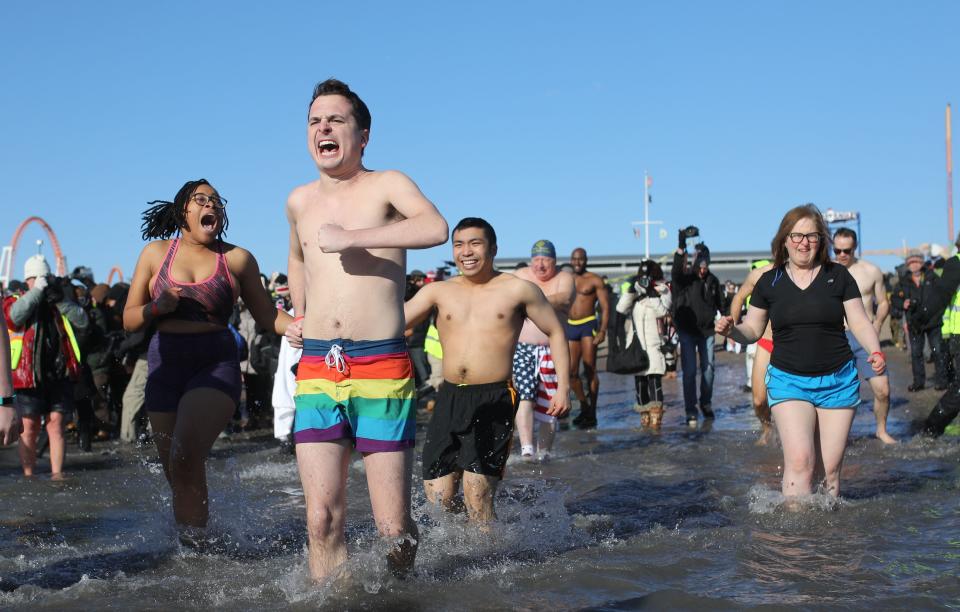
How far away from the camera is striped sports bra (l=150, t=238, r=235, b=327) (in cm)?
571

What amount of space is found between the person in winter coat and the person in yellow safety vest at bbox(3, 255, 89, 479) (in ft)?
21.1

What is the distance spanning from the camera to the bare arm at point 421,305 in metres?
6.57

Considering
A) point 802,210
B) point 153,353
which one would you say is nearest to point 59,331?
point 153,353

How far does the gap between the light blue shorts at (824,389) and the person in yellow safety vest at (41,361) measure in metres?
6.39

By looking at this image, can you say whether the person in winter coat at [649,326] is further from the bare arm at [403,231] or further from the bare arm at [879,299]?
the bare arm at [403,231]

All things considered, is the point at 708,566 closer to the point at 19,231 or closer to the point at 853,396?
the point at 853,396

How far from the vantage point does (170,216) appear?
614 centimetres

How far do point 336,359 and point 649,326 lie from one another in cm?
881

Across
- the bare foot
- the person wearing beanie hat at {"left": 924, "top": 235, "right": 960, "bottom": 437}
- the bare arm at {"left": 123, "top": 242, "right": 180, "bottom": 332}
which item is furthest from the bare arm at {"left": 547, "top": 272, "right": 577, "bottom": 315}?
the bare arm at {"left": 123, "top": 242, "right": 180, "bottom": 332}

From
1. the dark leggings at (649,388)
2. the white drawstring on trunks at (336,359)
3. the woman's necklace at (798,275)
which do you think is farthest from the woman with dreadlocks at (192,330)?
the dark leggings at (649,388)

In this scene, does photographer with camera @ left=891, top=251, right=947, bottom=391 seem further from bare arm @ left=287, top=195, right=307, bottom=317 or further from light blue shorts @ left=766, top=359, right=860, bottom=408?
bare arm @ left=287, top=195, right=307, bottom=317

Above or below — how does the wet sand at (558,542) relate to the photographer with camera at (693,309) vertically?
below

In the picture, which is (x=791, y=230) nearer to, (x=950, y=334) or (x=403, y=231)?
(x=403, y=231)

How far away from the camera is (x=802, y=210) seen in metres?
6.74
